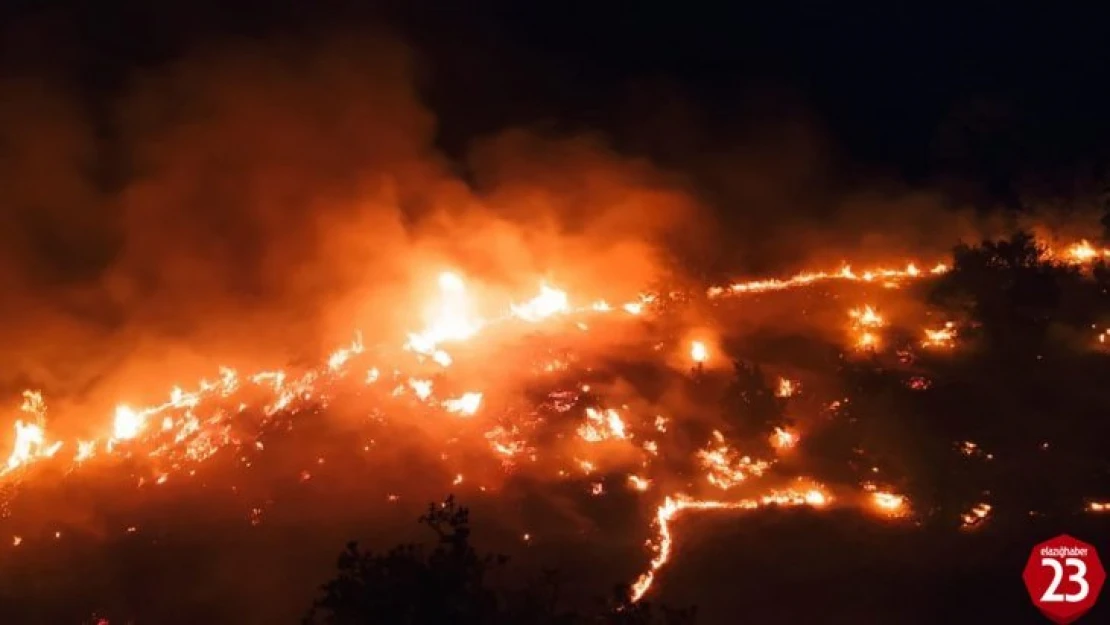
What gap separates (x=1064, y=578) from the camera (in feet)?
83.0

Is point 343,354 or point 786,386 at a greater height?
point 343,354

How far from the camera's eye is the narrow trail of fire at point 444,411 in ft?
108

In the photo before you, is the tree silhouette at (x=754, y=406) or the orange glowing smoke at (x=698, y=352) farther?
the orange glowing smoke at (x=698, y=352)

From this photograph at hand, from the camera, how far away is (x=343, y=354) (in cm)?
4166

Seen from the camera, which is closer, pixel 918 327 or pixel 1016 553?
pixel 1016 553

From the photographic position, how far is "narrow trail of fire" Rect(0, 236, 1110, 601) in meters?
32.9

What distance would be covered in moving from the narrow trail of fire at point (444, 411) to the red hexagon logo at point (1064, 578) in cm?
481

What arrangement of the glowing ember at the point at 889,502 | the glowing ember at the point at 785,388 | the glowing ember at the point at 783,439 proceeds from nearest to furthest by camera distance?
the glowing ember at the point at 889,502
the glowing ember at the point at 783,439
the glowing ember at the point at 785,388

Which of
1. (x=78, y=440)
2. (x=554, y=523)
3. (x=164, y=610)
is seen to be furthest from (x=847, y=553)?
(x=78, y=440)

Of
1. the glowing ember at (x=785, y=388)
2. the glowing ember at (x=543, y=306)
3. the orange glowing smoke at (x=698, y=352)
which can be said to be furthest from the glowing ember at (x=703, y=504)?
the glowing ember at (x=543, y=306)

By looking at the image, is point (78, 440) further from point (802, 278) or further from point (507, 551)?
point (802, 278)

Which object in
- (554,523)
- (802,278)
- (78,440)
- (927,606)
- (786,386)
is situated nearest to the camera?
(927,606)

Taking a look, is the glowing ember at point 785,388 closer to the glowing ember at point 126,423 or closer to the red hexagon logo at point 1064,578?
the red hexagon logo at point 1064,578

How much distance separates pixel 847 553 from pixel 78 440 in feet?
100
